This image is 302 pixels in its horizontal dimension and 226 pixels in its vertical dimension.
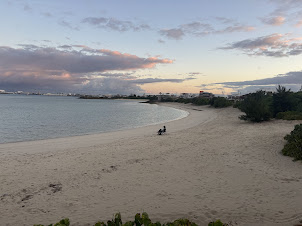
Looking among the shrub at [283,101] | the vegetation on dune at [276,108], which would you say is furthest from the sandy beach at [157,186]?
the shrub at [283,101]

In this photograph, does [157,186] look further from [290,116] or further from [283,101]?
[283,101]

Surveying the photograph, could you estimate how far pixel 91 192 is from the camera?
7895 mm

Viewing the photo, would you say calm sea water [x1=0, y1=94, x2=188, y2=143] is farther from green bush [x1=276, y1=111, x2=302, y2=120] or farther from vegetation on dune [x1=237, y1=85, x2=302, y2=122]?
green bush [x1=276, y1=111, x2=302, y2=120]

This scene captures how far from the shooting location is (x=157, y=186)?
827 centimetres

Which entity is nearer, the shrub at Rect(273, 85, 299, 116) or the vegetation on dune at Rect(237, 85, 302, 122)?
the vegetation on dune at Rect(237, 85, 302, 122)

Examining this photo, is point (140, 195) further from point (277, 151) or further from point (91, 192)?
point (277, 151)

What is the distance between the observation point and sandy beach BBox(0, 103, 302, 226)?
6266mm

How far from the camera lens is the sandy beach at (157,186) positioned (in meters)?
6.27

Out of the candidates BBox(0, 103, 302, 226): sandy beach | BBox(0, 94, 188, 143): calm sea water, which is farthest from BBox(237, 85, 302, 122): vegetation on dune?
BBox(0, 94, 188, 143): calm sea water

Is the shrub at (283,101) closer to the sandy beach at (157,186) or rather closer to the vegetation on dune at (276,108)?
the vegetation on dune at (276,108)

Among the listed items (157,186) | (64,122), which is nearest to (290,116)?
(157,186)

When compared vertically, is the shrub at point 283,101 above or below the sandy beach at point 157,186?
above

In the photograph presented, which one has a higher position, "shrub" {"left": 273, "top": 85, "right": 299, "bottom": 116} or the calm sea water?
"shrub" {"left": 273, "top": 85, "right": 299, "bottom": 116}

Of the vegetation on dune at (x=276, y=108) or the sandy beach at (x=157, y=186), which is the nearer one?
the sandy beach at (x=157, y=186)
